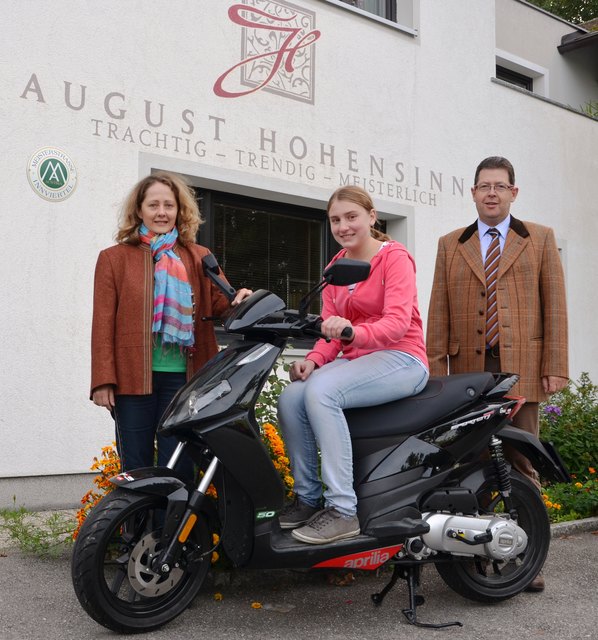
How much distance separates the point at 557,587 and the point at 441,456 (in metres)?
1.14

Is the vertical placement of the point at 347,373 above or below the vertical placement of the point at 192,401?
above

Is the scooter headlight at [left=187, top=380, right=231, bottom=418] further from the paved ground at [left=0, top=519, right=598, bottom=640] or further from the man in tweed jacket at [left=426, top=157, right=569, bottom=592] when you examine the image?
the man in tweed jacket at [left=426, top=157, right=569, bottom=592]

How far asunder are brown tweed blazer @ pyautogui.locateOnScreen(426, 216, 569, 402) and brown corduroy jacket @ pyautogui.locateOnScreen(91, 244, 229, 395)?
139 centimetres

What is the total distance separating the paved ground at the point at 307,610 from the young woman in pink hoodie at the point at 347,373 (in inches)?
17.7

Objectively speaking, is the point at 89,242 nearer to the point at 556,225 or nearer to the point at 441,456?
the point at 441,456

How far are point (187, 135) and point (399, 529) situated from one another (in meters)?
4.41

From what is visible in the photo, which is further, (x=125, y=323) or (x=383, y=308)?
(x=125, y=323)

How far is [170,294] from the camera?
3.79 metres

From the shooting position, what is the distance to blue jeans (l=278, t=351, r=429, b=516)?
3.34m

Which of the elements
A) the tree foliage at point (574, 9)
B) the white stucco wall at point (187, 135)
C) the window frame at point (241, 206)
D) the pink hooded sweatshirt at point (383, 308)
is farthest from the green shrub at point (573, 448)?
the tree foliage at point (574, 9)

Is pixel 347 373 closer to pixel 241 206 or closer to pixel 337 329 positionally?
pixel 337 329

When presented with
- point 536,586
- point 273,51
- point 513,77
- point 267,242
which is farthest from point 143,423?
point 513,77

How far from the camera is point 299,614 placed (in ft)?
11.7

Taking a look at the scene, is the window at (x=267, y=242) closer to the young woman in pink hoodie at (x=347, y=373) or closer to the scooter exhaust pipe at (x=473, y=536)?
the young woman in pink hoodie at (x=347, y=373)
